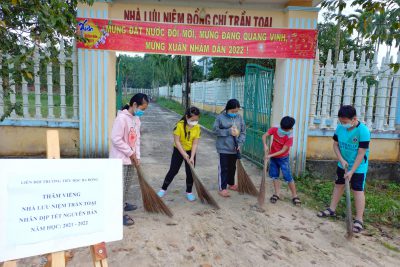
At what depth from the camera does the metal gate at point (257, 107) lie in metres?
5.98

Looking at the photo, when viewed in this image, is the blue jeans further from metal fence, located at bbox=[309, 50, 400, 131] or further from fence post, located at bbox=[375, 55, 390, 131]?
fence post, located at bbox=[375, 55, 390, 131]

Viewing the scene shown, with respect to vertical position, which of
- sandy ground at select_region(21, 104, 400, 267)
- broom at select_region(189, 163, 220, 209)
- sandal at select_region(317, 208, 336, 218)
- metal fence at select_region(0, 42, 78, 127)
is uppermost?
metal fence at select_region(0, 42, 78, 127)

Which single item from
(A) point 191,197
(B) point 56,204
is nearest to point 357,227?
(A) point 191,197

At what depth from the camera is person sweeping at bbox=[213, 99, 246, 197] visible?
4.48 meters

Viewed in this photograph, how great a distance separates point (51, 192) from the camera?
5.62ft

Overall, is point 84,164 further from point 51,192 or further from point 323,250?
point 323,250

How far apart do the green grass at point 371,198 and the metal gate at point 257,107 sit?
1.19 m

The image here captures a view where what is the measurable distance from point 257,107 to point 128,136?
11.8 feet

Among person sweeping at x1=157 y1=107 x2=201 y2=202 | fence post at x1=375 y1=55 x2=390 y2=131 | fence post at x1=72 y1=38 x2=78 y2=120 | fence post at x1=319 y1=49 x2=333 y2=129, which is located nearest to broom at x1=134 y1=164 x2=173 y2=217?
person sweeping at x1=157 y1=107 x2=201 y2=202

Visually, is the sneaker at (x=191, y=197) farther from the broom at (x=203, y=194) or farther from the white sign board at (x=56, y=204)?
the white sign board at (x=56, y=204)

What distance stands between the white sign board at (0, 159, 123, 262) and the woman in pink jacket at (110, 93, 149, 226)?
4.90 ft

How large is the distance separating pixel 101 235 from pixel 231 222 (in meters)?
2.24

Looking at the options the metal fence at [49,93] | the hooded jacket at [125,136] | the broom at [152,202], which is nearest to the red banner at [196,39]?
the metal fence at [49,93]

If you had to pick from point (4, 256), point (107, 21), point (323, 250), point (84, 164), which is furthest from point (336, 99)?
point (4, 256)
